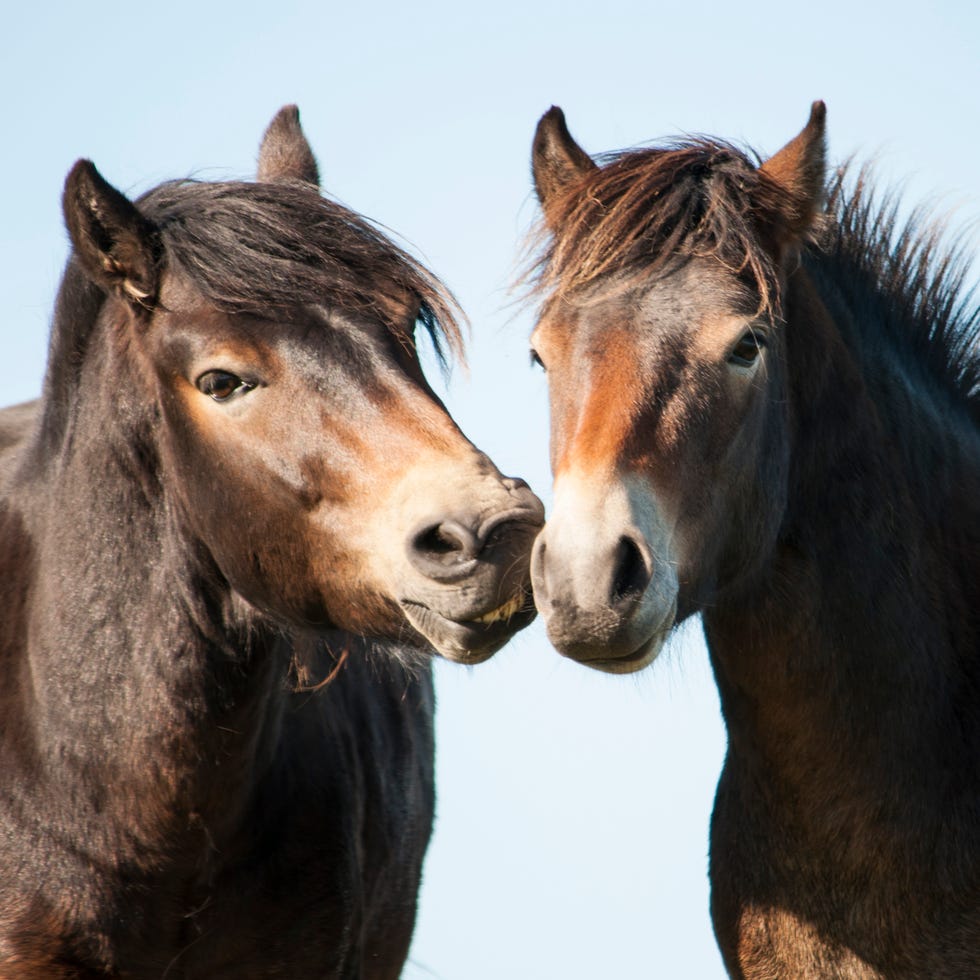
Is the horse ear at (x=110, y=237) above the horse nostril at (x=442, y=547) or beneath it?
above

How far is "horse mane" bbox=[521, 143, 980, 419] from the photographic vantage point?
4.91m

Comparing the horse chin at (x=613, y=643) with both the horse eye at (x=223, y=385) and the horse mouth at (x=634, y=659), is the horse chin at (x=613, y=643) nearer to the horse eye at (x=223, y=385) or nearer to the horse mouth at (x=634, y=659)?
the horse mouth at (x=634, y=659)

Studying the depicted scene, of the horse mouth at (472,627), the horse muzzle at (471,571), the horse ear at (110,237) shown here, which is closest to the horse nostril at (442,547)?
the horse muzzle at (471,571)

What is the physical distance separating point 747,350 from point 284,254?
5.23 feet

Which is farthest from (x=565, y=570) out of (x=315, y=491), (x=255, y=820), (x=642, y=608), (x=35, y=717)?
(x=35, y=717)

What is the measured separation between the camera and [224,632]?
16.5ft

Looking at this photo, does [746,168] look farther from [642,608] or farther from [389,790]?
[389,790]

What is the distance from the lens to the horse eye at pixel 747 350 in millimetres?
4820

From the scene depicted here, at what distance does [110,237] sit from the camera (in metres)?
4.98

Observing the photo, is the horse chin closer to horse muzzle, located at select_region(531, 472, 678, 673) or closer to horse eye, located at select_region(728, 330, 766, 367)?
horse muzzle, located at select_region(531, 472, 678, 673)

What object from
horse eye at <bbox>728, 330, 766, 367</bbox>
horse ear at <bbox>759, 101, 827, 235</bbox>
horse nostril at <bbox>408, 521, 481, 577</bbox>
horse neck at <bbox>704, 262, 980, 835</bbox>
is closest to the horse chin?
horse nostril at <bbox>408, 521, 481, 577</bbox>

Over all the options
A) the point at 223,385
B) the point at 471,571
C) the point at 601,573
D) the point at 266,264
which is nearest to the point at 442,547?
the point at 471,571

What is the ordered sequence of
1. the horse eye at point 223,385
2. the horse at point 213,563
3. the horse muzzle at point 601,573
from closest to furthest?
the horse muzzle at point 601,573 < the horse at point 213,563 < the horse eye at point 223,385

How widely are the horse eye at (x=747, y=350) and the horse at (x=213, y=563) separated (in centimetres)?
91
